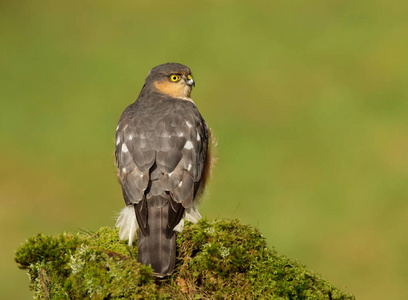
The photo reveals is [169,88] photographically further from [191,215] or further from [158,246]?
[158,246]

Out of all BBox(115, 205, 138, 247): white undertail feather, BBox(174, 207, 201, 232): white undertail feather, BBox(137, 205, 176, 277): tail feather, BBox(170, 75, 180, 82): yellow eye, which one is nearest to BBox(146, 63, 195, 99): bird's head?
BBox(170, 75, 180, 82): yellow eye

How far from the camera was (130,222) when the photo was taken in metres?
5.76

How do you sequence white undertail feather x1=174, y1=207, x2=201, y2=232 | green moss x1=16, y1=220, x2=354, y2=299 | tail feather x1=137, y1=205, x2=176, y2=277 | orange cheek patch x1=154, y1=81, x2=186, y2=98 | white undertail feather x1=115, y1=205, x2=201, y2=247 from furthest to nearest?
orange cheek patch x1=154, y1=81, x2=186, y2=98 → white undertail feather x1=174, y1=207, x2=201, y2=232 → white undertail feather x1=115, y1=205, x2=201, y2=247 → tail feather x1=137, y1=205, x2=176, y2=277 → green moss x1=16, y1=220, x2=354, y2=299

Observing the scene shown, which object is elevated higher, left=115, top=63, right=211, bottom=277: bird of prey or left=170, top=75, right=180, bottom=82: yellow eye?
left=170, top=75, right=180, bottom=82: yellow eye

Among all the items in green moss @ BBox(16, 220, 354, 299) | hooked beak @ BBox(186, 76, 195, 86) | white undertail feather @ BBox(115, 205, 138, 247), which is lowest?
green moss @ BBox(16, 220, 354, 299)

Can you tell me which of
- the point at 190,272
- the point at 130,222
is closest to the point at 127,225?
the point at 130,222

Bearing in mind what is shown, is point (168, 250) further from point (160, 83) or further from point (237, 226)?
point (160, 83)

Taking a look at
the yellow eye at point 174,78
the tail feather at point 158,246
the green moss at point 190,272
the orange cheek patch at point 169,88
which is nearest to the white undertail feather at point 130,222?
the tail feather at point 158,246

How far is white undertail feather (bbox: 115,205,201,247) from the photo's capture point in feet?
18.4

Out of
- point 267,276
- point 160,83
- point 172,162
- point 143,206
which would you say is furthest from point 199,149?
point 267,276

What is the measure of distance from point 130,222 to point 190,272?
1.10 meters

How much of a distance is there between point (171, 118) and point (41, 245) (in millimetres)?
2358

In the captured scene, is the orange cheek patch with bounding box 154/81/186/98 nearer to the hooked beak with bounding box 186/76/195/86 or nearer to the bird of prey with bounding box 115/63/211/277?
the hooked beak with bounding box 186/76/195/86

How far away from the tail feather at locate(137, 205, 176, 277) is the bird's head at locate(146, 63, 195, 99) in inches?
93.1
